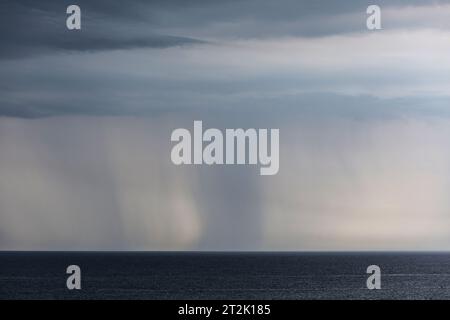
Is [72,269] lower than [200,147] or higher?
lower

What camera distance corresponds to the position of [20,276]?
97.2 metres

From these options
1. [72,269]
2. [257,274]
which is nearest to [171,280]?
[257,274]
